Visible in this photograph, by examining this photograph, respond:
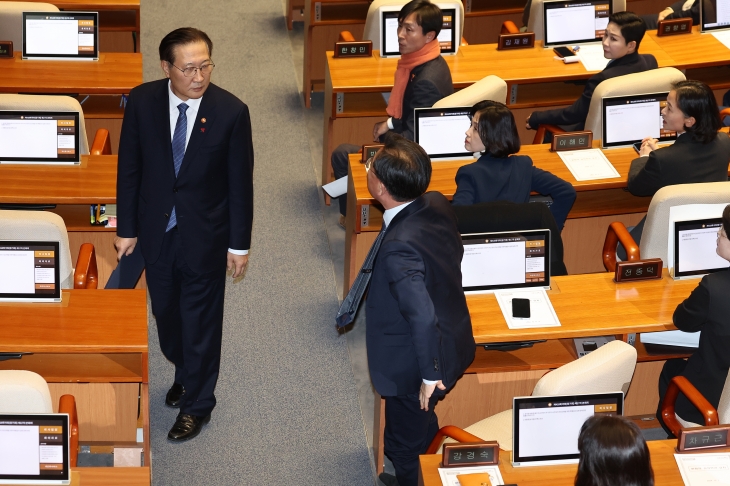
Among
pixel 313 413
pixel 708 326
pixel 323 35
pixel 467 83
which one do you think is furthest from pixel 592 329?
pixel 323 35

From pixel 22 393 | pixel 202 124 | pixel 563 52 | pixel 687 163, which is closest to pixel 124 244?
pixel 202 124

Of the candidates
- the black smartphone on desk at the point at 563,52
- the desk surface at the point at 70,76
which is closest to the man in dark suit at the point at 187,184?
the desk surface at the point at 70,76

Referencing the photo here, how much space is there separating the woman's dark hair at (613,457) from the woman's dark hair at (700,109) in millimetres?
2373

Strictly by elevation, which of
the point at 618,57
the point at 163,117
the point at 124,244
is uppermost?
the point at 618,57

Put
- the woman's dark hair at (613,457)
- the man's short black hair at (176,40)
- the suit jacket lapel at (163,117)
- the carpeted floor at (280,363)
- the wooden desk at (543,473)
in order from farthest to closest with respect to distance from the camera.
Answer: the carpeted floor at (280,363), the suit jacket lapel at (163,117), the man's short black hair at (176,40), the wooden desk at (543,473), the woman's dark hair at (613,457)

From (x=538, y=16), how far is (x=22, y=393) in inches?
166

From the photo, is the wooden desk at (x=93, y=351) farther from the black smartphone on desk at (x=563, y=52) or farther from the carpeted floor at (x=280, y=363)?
the black smartphone on desk at (x=563, y=52)

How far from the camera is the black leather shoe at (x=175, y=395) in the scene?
14.9ft

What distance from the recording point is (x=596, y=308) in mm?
4078

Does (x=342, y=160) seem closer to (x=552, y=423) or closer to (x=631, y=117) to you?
(x=631, y=117)

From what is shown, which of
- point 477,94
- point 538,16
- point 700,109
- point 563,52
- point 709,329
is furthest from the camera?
point 538,16

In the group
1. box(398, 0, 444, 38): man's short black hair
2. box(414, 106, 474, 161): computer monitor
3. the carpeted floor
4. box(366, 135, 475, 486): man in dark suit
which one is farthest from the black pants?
box(366, 135, 475, 486): man in dark suit

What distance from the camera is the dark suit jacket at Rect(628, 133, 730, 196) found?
4727 mm

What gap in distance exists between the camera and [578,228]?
5.40 meters
